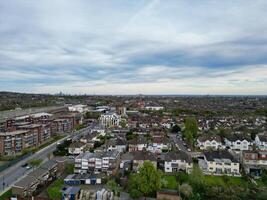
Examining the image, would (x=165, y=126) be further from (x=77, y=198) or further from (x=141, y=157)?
(x=77, y=198)

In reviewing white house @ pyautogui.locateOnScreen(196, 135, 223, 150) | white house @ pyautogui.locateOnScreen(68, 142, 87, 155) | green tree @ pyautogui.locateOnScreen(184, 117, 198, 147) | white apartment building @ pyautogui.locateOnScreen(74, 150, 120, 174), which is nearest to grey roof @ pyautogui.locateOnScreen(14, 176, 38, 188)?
white apartment building @ pyautogui.locateOnScreen(74, 150, 120, 174)

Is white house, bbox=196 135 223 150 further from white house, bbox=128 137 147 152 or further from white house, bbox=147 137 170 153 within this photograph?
white house, bbox=128 137 147 152

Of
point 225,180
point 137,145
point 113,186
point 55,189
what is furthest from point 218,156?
point 55,189

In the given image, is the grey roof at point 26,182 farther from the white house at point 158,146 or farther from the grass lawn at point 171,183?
the white house at point 158,146

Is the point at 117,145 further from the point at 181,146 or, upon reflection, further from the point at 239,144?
the point at 239,144

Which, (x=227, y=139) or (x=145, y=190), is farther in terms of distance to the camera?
(x=227, y=139)

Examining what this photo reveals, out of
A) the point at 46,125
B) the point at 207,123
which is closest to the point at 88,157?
the point at 46,125

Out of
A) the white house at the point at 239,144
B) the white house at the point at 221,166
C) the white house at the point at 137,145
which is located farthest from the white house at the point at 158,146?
the white house at the point at 221,166

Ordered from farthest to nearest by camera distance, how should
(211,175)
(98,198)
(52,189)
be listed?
(211,175)
(52,189)
(98,198)
